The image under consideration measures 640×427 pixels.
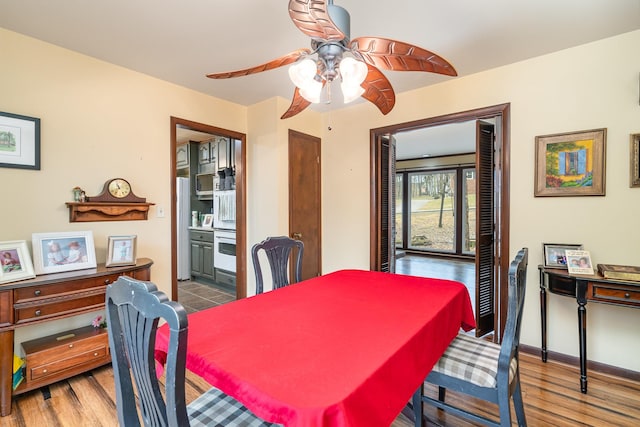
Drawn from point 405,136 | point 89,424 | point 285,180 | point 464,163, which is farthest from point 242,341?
point 464,163

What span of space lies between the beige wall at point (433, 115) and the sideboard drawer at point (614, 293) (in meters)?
0.44

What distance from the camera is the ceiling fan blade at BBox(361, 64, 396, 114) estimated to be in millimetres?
1816

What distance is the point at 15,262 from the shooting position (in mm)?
2010

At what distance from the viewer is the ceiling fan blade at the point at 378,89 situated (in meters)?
1.82

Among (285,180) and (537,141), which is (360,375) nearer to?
(537,141)

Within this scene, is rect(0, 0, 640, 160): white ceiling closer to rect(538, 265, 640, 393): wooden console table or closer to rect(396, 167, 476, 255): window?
rect(538, 265, 640, 393): wooden console table

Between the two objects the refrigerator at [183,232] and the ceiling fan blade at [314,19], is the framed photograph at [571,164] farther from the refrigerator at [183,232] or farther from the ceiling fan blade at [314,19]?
the refrigerator at [183,232]

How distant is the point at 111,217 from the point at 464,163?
702 cm

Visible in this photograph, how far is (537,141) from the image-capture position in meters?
2.59

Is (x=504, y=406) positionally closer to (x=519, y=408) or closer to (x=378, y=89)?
(x=519, y=408)

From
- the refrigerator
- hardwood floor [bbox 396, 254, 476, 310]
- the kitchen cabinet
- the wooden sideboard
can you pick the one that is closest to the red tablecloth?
the wooden sideboard

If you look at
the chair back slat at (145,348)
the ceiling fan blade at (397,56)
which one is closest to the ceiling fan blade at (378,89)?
the ceiling fan blade at (397,56)

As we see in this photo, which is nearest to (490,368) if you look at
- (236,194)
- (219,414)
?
(219,414)

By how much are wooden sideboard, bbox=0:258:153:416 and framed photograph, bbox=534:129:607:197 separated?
343 cm
